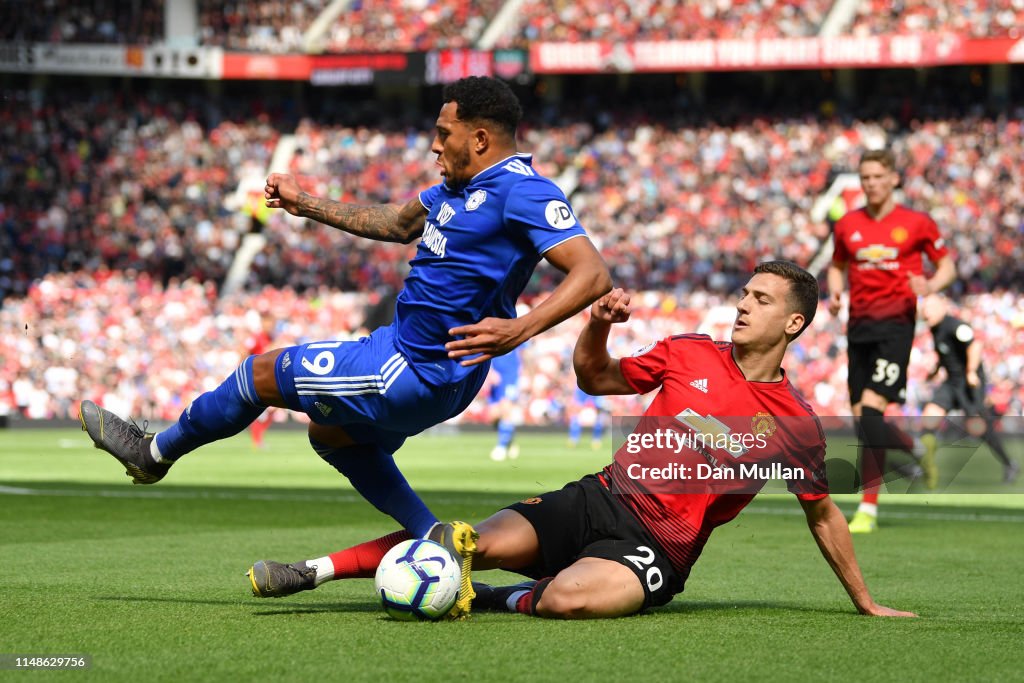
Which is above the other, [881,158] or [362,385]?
[881,158]

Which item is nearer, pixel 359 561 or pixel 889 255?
pixel 359 561

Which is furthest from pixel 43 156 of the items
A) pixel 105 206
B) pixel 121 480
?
pixel 121 480

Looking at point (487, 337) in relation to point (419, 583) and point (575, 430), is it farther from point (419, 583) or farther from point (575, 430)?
A: point (575, 430)

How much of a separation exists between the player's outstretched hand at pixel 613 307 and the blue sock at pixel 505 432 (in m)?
14.1

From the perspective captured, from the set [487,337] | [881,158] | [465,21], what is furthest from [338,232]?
[487,337]

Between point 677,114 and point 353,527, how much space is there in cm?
2742

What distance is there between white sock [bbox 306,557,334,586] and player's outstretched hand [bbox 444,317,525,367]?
127 cm

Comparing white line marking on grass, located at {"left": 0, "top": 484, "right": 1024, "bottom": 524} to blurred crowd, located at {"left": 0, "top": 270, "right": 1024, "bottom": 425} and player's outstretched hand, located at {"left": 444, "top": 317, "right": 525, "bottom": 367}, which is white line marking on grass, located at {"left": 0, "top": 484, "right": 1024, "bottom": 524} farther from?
blurred crowd, located at {"left": 0, "top": 270, "right": 1024, "bottom": 425}

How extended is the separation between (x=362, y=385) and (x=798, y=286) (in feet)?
5.93

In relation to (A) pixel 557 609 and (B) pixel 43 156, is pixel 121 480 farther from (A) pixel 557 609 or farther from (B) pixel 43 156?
(B) pixel 43 156

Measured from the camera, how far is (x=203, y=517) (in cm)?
1080

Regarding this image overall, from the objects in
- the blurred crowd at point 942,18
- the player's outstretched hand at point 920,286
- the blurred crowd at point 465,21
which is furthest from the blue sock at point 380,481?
the blurred crowd at point 465,21

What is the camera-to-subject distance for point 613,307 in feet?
17.1

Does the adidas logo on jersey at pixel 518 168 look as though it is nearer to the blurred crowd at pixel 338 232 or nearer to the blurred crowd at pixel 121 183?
the blurred crowd at pixel 338 232
